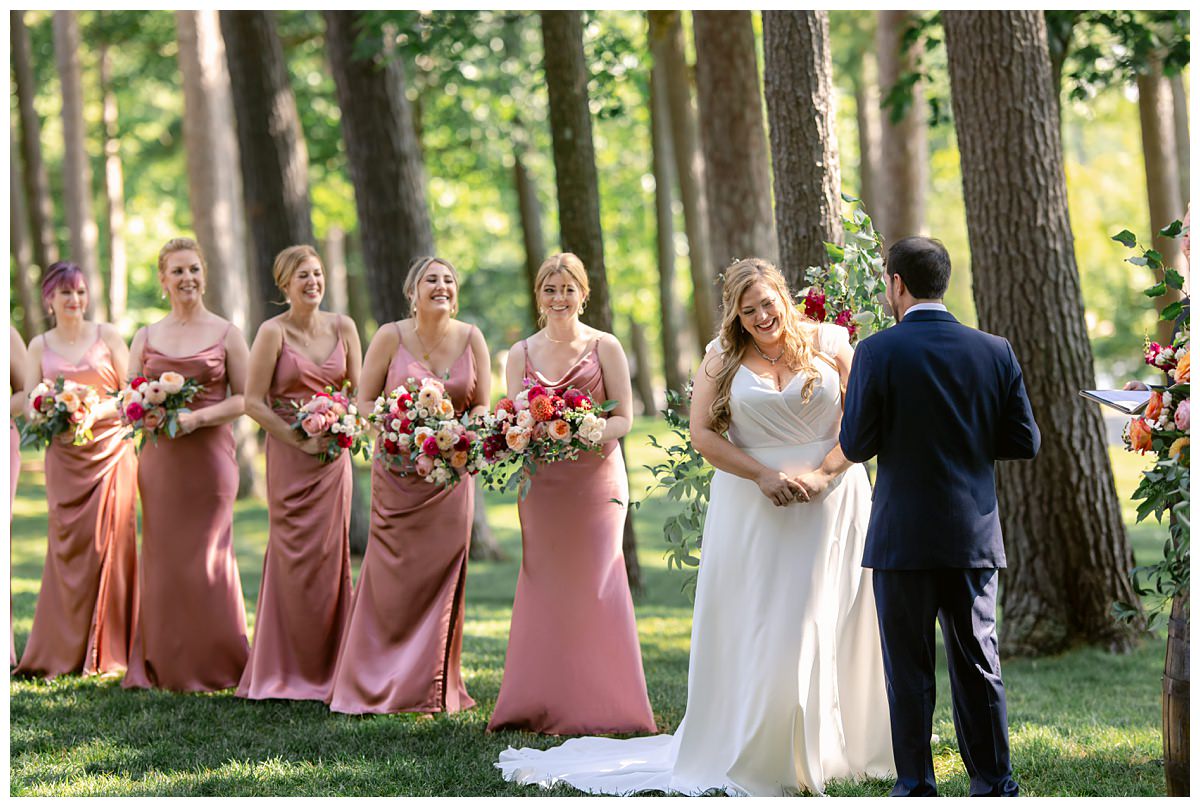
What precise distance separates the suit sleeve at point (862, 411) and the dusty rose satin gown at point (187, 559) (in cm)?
433

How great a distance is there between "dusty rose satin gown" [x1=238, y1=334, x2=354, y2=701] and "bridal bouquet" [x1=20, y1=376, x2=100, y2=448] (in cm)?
135

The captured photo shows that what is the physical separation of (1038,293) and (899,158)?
9411mm

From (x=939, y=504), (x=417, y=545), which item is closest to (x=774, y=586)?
(x=939, y=504)

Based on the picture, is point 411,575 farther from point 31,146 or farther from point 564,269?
point 31,146

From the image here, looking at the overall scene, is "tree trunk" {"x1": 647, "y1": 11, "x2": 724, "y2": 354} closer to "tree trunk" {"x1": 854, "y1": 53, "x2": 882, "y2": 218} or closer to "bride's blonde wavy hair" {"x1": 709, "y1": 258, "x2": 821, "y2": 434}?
"tree trunk" {"x1": 854, "y1": 53, "x2": 882, "y2": 218}

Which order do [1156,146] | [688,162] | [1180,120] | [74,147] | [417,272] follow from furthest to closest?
[74,147]
[688,162]
[1180,120]
[1156,146]
[417,272]

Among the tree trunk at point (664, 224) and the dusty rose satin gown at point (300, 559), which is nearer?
the dusty rose satin gown at point (300, 559)

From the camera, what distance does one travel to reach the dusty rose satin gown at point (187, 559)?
26.3 ft

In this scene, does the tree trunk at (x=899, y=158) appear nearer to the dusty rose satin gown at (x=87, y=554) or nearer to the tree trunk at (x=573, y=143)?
the tree trunk at (x=573, y=143)

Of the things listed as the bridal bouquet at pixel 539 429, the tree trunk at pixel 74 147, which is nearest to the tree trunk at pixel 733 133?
the bridal bouquet at pixel 539 429

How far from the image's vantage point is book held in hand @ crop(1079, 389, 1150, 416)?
4.95m

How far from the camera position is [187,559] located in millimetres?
8070

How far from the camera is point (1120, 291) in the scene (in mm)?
36125

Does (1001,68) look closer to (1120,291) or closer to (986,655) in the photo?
(986,655)
